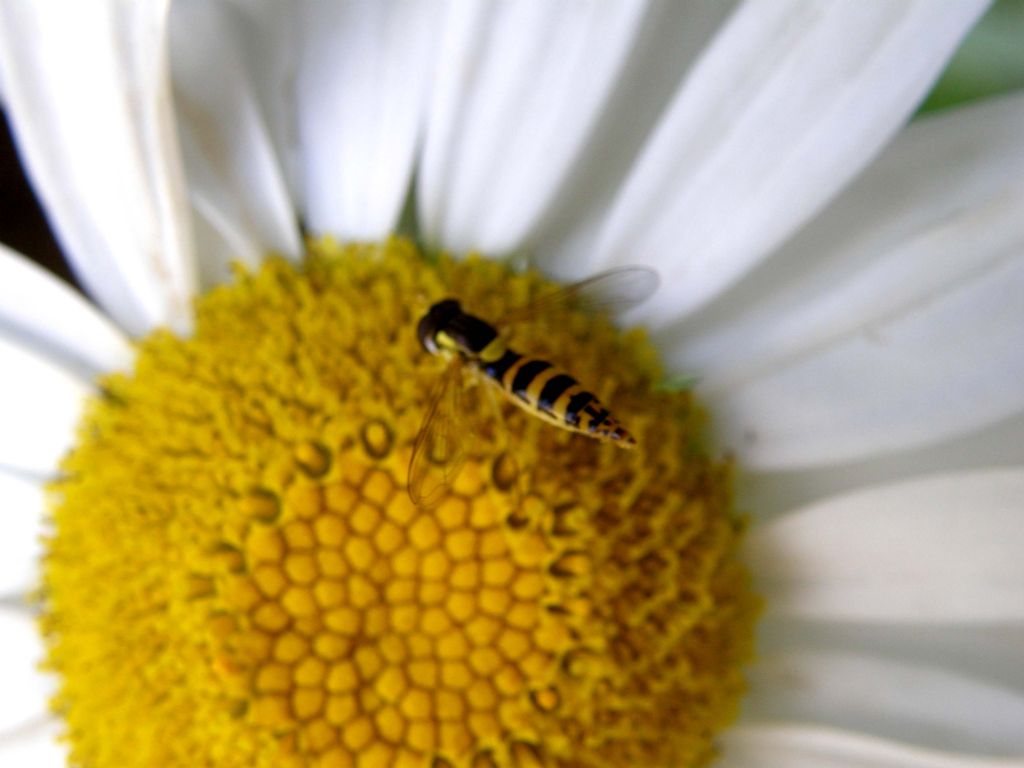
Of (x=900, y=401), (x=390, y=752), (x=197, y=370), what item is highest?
(x=900, y=401)

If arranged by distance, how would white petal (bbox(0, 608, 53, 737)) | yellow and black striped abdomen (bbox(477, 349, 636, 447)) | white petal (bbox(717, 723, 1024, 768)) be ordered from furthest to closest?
1. white petal (bbox(0, 608, 53, 737))
2. white petal (bbox(717, 723, 1024, 768))
3. yellow and black striped abdomen (bbox(477, 349, 636, 447))

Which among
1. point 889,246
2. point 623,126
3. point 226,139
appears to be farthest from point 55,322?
point 889,246

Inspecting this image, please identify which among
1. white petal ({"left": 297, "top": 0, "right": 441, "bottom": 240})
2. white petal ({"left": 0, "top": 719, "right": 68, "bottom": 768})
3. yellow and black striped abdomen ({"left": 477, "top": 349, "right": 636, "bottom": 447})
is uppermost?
white petal ({"left": 297, "top": 0, "right": 441, "bottom": 240})

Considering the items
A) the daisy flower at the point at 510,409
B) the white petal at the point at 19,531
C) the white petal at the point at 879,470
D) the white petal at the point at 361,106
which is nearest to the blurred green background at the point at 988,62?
the daisy flower at the point at 510,409

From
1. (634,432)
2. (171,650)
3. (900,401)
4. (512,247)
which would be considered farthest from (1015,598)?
(171,650)

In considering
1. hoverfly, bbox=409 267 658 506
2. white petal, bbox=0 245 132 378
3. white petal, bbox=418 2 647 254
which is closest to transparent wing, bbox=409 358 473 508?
hoverfly, bbox=409 267 658 506

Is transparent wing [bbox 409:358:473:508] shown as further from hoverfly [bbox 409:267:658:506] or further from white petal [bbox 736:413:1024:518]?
white petal [bbox 736:413:1024:518]

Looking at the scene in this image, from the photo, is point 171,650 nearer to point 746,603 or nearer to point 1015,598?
point 746,603
